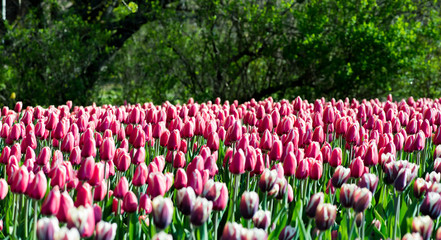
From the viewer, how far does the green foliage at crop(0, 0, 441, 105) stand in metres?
10.9

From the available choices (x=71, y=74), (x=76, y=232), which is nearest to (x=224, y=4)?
(x=71, y=74)

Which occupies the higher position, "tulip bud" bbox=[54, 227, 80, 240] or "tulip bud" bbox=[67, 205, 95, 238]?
"tulip bud" bbox=[67, 205, 95, 238]

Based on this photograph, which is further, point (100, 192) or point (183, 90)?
point (183, 90)

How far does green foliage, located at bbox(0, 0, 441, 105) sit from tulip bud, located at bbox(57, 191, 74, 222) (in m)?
9.23

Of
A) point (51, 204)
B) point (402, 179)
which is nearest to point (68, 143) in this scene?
point (51, 204)

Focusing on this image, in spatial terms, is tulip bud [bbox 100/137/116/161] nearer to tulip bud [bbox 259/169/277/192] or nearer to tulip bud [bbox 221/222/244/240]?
tulip bud [bbox 259/169/277/192]

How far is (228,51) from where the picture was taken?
1184cm

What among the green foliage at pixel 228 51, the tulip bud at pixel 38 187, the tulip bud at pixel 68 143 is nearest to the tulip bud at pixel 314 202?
the tulip bud at pixel 38 187

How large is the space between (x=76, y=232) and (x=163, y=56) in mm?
10317

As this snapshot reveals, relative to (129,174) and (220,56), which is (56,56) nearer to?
(220,56)

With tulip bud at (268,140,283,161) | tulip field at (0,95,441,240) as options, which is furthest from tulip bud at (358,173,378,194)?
tulip bud at (268,140,283,161)

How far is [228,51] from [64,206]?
10.1 meters

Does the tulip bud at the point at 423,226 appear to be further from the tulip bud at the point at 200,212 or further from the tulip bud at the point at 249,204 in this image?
the tulip bud at the point at 200,212

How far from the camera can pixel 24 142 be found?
3.22m
